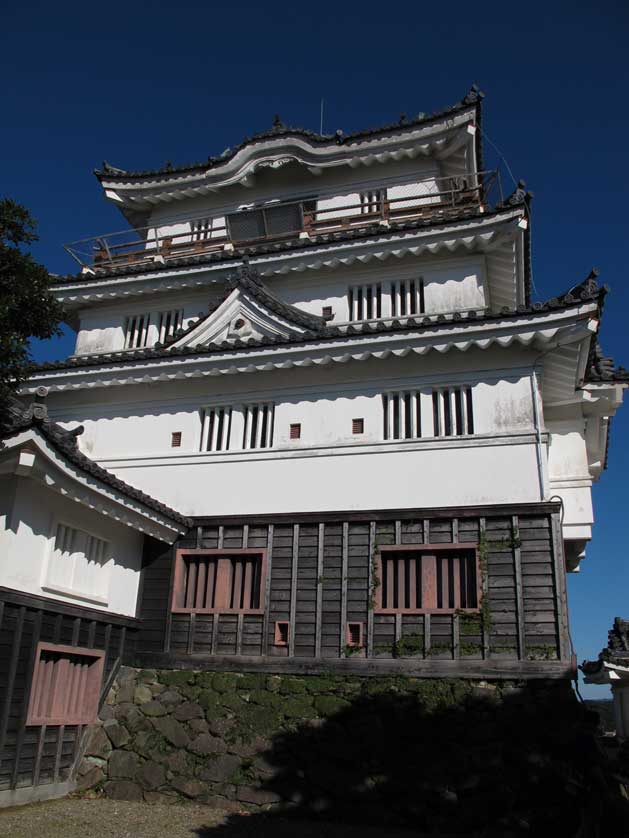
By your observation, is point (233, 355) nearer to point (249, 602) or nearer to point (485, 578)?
point (249, 602)

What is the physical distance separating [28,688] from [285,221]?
14197mm

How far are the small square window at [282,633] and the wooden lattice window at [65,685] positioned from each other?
309 centimetres

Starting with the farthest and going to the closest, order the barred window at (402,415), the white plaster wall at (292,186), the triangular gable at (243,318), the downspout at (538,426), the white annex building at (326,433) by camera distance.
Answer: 1. the white plaster wall at (292,186)
2. the triangular gable at (243,318)
3. the barred window at (402,415)
4. the downspout at (538,426)
5. the white annex building at (326,433)

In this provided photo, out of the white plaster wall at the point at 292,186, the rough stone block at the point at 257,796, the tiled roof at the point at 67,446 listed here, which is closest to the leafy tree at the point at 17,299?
the tiled roof at the point at 67,446

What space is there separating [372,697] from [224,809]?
113 inches

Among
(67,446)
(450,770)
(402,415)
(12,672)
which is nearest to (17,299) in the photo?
(67,446)

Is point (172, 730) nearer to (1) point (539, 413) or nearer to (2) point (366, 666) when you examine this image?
(2) point (366, 666)

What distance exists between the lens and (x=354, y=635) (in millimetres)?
12742

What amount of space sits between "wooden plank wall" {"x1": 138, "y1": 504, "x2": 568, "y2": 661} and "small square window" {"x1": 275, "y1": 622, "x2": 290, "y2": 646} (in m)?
0.09

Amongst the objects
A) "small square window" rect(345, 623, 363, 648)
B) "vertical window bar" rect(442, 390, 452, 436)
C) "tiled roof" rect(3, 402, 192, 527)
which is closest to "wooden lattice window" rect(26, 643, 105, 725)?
"tiled roof" rect(3, 402, 192, 527)

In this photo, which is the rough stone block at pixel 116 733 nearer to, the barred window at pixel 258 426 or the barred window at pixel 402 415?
the barred window at pixel 258 426

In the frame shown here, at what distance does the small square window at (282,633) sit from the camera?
13031 millimetres

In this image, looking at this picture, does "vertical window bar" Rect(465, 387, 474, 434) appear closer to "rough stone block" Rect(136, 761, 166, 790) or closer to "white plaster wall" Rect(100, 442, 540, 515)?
"white plaster wall" Rect(100, 442, 540, 515)

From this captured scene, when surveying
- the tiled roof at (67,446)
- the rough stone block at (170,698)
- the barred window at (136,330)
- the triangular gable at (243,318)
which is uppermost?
the barred window at (136,330)
